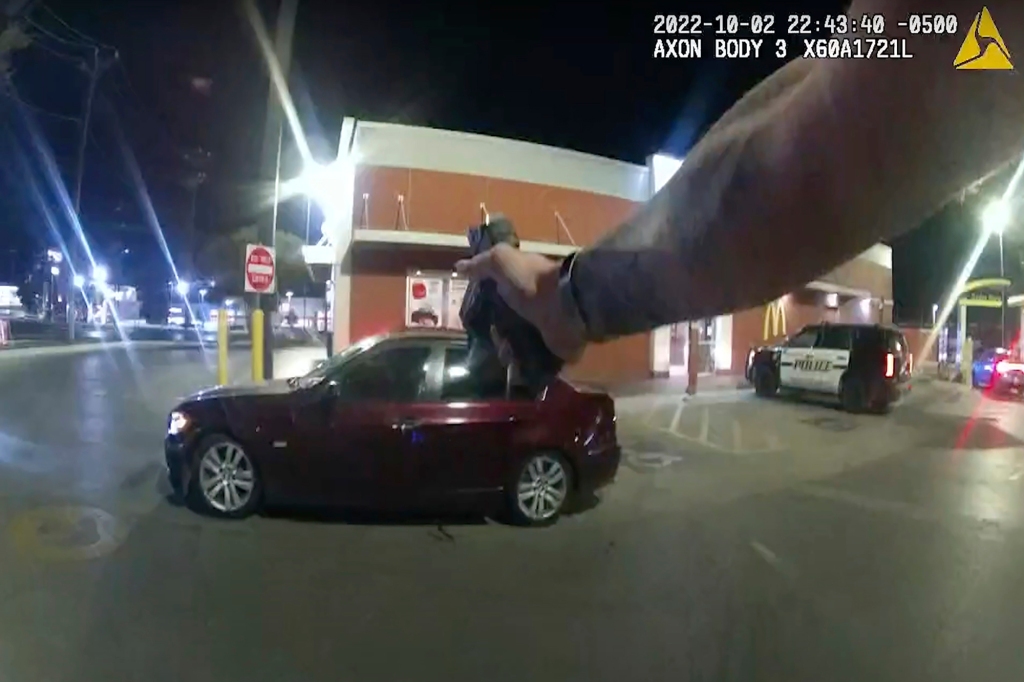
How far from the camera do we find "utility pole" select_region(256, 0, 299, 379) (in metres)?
8.71

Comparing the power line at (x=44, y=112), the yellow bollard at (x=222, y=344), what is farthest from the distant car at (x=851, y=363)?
the power line at (x=44, y=112)

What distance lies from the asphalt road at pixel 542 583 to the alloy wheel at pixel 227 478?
0.51ft

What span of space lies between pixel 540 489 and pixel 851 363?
952cm

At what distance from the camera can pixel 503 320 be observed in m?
1.61

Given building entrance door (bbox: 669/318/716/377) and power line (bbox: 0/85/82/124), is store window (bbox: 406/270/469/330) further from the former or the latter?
power line (bbox: 0/85/82/124)

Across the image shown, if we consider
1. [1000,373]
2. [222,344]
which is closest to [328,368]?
[222,344]

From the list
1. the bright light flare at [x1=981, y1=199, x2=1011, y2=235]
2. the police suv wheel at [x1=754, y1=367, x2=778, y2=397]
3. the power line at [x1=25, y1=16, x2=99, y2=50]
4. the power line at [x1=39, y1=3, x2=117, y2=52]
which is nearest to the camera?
the bright light flare at [x1=981, y1=199, x2=1011, y2=235]

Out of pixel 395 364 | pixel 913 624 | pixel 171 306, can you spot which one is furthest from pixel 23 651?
pixel 171 306

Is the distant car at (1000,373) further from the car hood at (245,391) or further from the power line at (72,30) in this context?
the power line at (72,30)

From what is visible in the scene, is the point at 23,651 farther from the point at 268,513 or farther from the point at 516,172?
the point at 516,172

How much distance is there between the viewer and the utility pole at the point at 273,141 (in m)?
8.71

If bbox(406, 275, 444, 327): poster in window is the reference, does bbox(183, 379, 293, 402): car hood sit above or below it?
below

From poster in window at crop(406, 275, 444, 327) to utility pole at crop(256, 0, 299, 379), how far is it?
1.63m

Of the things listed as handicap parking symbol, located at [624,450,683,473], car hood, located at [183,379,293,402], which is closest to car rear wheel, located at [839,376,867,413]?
handicap parking symbol, located at [624,450,683,473]
